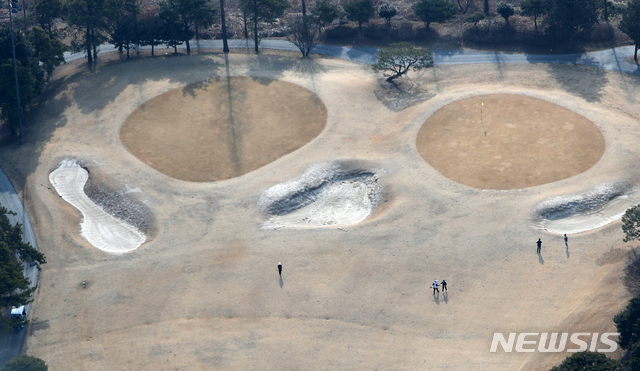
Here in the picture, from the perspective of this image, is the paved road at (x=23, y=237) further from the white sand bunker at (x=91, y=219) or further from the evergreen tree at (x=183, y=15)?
the evergreen tree at (x=183, y=15)

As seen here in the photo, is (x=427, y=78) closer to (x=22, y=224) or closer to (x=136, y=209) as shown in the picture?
(x=136, y=209)

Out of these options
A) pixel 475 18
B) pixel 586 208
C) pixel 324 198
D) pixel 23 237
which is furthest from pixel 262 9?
pixel 586 208

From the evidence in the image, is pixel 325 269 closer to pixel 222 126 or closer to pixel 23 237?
pixel 222 126

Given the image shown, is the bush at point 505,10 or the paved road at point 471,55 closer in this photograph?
the paved road at point 471,55

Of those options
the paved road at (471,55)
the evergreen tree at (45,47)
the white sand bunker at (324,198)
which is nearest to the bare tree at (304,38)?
the paved road at (471,55)

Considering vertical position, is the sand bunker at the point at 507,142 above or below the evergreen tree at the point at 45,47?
below

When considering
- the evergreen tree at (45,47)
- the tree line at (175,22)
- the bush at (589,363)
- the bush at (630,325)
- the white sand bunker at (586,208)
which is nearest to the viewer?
the bush at (589,363)

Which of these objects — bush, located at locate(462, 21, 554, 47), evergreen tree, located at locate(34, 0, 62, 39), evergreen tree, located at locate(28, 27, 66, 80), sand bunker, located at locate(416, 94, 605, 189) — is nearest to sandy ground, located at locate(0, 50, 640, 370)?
sand bunker, located at locate(416, 94, 605, 189)
